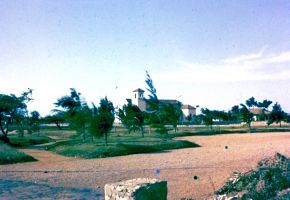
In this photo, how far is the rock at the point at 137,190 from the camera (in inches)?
315

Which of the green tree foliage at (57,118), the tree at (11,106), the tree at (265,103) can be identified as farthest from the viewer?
the tree at (265,103)

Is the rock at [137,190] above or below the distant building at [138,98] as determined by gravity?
below

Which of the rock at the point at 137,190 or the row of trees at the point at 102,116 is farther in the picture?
the row of trees at the point at 102,116

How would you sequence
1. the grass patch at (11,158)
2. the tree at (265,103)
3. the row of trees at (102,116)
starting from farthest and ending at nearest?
the tree at (265,103) → the row of trees at (102,116) → the grass patch at (11,158)

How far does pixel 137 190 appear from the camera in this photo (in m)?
8.00

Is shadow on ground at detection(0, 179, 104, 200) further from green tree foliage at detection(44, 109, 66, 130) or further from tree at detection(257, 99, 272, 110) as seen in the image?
tree at detection(257, 99, 272, 110)

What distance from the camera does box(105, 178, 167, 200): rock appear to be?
800 centimetres

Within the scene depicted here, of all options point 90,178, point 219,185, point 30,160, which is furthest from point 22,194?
point 30,160

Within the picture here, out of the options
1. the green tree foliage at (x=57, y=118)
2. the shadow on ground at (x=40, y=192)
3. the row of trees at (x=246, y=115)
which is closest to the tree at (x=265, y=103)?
the row of trees at (x=246, y=115)

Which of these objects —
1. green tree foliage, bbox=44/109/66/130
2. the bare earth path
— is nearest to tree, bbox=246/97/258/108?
green tree foliage, bbox=44/109/66/130

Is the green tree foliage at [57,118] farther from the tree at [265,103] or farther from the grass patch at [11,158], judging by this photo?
the tree at [265,103]

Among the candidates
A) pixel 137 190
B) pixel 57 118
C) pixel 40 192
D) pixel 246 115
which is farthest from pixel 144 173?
pixel 57 118

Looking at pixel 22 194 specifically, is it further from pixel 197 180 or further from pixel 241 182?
pixel 241 182

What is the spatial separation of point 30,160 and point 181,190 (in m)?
13.9
